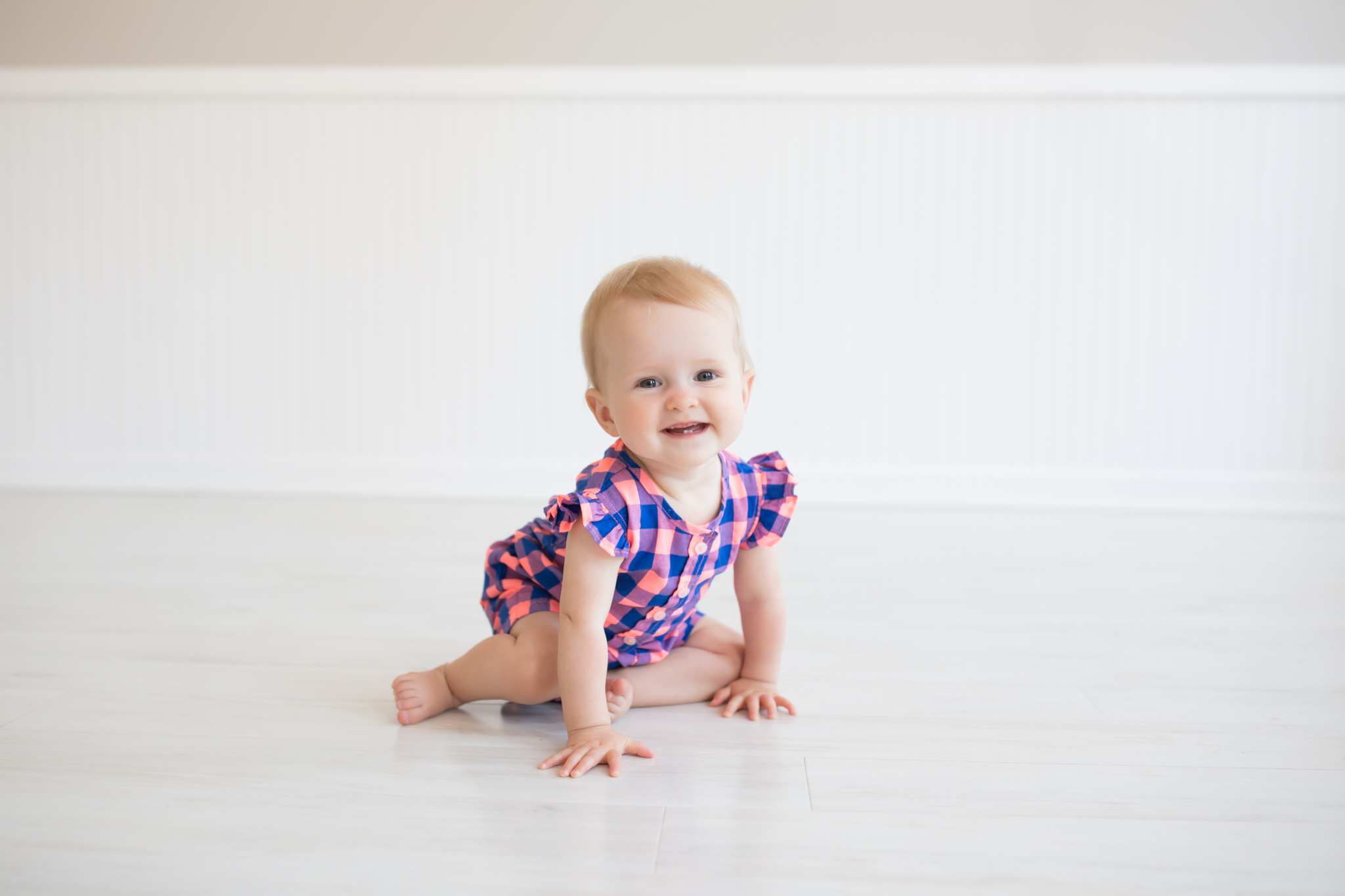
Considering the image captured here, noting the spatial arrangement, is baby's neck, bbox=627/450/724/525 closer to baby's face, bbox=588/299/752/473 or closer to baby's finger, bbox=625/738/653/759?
baby's face, bbox=588/299/752/473

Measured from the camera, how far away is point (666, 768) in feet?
2.60

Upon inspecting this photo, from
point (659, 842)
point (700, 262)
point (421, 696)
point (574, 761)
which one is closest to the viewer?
point (659, 842)

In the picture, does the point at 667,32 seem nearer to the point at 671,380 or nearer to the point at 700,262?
the point at 700,262

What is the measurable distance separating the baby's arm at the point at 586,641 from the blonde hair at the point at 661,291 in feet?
0.52

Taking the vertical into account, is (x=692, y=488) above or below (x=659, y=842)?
above

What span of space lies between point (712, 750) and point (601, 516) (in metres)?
0.22

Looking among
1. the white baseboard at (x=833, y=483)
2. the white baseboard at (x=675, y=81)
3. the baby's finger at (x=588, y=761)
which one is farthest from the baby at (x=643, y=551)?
the white baseboard at (x=675, y=81)

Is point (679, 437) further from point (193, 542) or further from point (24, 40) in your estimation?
point (24, 40)

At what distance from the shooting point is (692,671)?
96 centimetres

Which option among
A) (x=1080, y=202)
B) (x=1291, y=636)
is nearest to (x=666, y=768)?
(x=1291, y=636)

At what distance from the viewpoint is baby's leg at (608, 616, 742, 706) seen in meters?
0.93

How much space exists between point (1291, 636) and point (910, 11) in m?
1.63

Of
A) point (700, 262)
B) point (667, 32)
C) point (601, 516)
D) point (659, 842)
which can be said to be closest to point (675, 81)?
point (667, 32)

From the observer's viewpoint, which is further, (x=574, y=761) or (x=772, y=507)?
(x=772, y=507)
